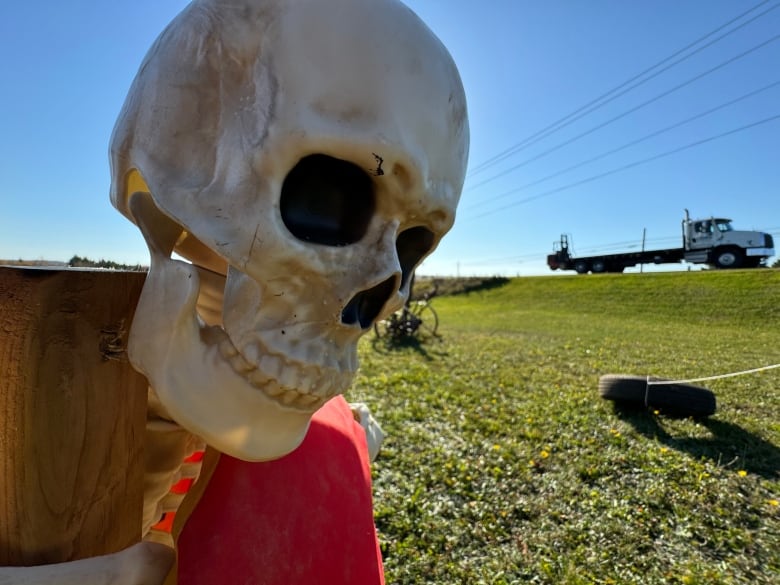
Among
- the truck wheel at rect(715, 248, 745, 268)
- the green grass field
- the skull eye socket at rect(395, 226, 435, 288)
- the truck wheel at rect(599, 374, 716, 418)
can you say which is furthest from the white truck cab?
the skull eye socket at rect(395, 226, 435, 288)

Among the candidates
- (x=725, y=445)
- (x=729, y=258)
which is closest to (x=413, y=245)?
(x=725, y=445)

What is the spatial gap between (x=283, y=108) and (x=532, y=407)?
4716 mm

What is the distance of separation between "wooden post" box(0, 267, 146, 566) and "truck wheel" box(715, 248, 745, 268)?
65.8 feet

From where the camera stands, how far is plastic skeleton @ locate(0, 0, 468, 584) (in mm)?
757

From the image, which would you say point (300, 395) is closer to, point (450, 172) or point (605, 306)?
point (450, 172)

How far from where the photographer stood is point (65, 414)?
0.76 m

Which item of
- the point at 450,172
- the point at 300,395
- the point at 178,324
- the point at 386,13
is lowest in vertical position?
the point at 300,395

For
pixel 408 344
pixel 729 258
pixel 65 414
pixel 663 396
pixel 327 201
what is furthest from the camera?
pixel 729 258

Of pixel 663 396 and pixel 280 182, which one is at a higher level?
pixel 280 182

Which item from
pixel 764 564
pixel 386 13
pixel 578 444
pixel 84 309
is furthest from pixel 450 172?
pixel 578 444

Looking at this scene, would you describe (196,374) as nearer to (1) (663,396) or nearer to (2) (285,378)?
(2) (285,378)

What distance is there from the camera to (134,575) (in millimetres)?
745

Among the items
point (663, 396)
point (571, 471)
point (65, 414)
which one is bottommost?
point (571, 471)

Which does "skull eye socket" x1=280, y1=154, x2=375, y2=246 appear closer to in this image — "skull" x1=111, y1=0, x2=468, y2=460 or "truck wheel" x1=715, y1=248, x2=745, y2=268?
"skull" x1=111, y1=0, x2=468, y2=460
